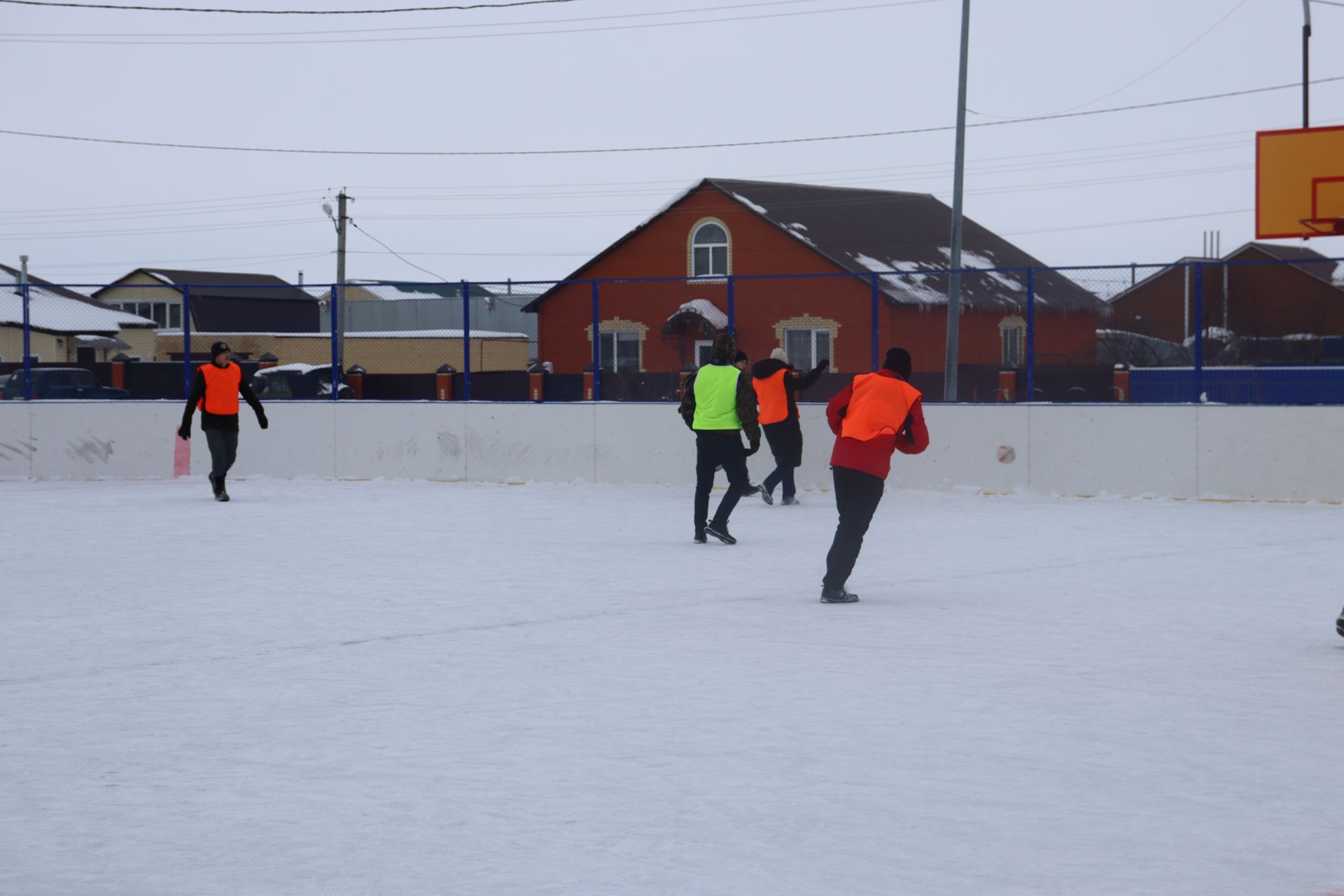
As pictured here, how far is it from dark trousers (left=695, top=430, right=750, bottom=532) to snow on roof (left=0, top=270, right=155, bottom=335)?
28808mm

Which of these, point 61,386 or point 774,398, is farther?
point 61,386

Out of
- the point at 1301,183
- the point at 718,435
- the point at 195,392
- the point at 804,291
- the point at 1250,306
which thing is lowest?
the point at 718,435

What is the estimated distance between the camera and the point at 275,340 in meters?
52.3

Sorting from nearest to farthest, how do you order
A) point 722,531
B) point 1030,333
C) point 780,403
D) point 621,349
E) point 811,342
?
point 722,531, point 780,403, point 1030,333, point 811,342, point 621,349

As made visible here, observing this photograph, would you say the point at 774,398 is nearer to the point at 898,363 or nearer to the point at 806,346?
the point at 898,363

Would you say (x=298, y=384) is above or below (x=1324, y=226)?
below

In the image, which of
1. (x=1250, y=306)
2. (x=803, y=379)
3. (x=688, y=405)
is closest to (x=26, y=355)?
(x=803, y=379)

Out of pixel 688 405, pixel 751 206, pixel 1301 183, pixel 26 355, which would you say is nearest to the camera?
pixel 1301 183

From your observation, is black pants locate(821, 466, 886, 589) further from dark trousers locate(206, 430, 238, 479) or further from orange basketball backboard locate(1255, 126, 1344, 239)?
dark trousers locate(206, 430, 238, 479)

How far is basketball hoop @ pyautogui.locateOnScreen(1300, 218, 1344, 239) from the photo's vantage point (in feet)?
35.1

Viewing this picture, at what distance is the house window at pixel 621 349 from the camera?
108 ft

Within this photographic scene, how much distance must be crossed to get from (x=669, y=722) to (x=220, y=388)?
39.1 ft

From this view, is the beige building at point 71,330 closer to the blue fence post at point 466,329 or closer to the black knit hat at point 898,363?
the blue fence post at point 466,329

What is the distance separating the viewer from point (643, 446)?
782 inches
